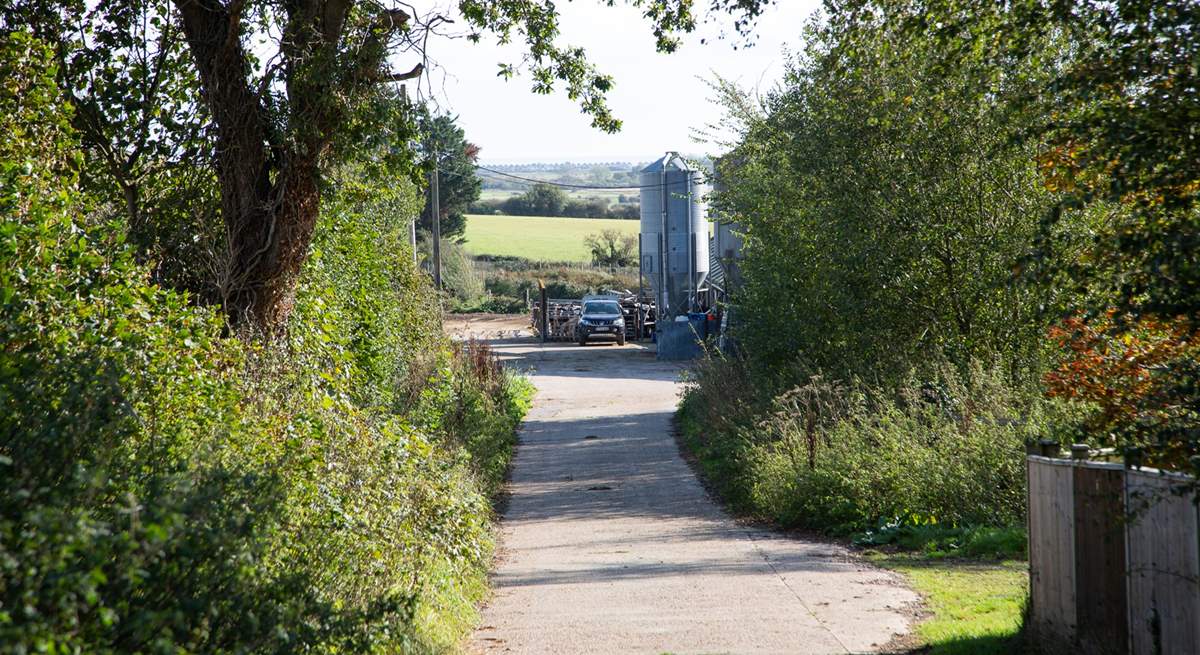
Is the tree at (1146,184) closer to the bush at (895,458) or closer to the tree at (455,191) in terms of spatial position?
the bush at (895,458)

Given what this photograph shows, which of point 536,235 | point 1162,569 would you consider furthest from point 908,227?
point 536,235

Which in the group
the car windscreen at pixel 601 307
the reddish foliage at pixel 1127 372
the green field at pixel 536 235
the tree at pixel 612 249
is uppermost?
the green field at pixel 536 235

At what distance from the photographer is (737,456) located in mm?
16516

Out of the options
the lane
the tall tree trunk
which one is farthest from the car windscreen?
the tall tree trunk

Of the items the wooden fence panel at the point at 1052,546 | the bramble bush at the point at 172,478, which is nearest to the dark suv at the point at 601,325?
the bramble bush at the point at 172,478

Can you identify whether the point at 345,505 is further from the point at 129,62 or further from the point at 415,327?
the point at 415,327

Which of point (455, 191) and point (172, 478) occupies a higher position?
point (455, 191)

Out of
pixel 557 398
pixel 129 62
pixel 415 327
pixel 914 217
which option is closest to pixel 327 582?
pixel 129 62

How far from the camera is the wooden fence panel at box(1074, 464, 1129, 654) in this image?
624 centimetres

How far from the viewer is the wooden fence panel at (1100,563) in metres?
6.24

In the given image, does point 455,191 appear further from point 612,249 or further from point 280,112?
point 280,112

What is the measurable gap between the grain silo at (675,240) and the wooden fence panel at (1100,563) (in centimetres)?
3920

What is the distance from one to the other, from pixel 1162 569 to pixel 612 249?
74.6 metres

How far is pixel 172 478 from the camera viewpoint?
15.3 ft
